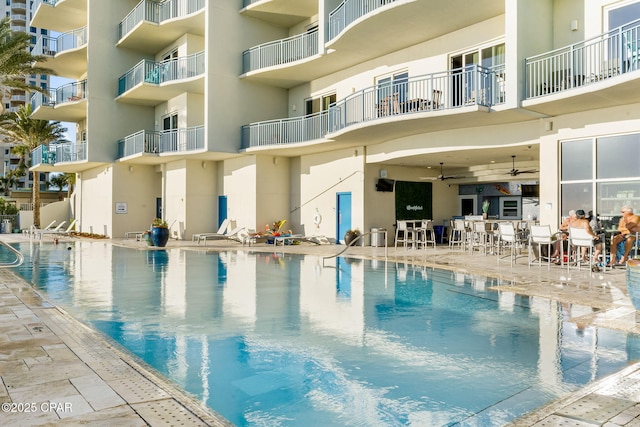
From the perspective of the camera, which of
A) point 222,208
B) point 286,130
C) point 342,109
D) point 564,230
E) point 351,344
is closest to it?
point 351,344

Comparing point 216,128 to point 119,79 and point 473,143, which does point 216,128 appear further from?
point 473,143

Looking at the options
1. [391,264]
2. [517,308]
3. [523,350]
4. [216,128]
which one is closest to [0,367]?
[523,350]

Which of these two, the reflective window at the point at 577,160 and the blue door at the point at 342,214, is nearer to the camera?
the reflective window at the point at 577,160

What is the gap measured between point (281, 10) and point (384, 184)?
9.03 metres

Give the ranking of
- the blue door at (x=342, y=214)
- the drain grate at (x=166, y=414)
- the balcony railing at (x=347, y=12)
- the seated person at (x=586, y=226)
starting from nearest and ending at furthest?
the drain grate at (x=166, y=414) < the seated person at (x=586, y=226) < the balcony railing at (x=347, y=12) < the blue door at (x=342, y=214)

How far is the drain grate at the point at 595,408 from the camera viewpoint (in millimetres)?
3795

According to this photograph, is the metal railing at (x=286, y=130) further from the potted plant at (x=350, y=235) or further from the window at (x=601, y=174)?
the window at (x=601, y=174)

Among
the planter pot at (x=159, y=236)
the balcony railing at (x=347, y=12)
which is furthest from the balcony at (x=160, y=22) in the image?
the planter pot at (x=159, y=236)

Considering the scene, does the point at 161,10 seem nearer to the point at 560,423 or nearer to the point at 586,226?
the point at 586,226

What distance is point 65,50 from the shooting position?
3039 centimetres

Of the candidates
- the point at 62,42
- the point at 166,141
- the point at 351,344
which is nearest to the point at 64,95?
the point at 62,42

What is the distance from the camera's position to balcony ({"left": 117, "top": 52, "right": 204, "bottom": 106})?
23.8m

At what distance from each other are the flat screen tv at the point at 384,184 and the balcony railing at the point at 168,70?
9915 mm

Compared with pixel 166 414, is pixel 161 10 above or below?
above
